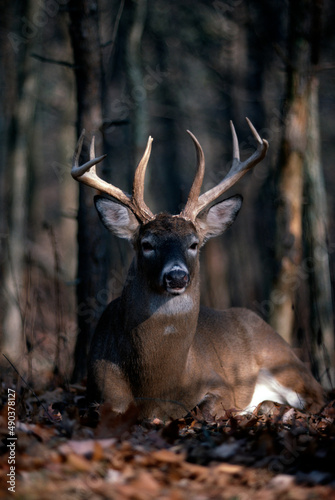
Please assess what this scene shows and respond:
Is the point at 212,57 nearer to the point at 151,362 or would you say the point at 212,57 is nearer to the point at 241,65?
the point at 241,65

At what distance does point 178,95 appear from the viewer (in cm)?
1945

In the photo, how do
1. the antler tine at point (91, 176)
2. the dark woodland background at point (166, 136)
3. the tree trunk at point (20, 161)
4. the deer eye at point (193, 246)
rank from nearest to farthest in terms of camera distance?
the antler tine at point (91, 176), the deer eye at point (193, 246), the dark woodland background at point (166, 136), the tree trunk at point (20, 161)

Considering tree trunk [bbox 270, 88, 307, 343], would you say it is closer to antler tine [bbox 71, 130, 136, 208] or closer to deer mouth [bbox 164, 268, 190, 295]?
antler tine [bbox 71, 130, 136, 208]

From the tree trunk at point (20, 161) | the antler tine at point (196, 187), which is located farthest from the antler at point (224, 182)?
the tree trunk at point (20, 161)

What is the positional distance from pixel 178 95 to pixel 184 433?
1636 centimetres

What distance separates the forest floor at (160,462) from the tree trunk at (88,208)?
2.78m

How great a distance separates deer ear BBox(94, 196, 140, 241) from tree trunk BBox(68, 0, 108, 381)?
1.18 m

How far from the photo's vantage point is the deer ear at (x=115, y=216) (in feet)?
18.8

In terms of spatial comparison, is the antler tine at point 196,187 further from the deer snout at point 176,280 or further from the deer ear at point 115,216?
the deer snout at point 176,280

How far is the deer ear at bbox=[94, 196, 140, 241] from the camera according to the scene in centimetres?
573

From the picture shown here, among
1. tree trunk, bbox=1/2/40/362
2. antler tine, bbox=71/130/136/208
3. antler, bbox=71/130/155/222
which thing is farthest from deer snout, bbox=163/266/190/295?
tree trunk, bbox=1/2/40/362

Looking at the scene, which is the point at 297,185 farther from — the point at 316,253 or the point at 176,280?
the point at 176,280

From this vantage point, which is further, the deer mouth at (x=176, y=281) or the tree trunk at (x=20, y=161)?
the tree trunk at (x=20, y=161)

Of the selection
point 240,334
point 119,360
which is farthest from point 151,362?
point 240,334
